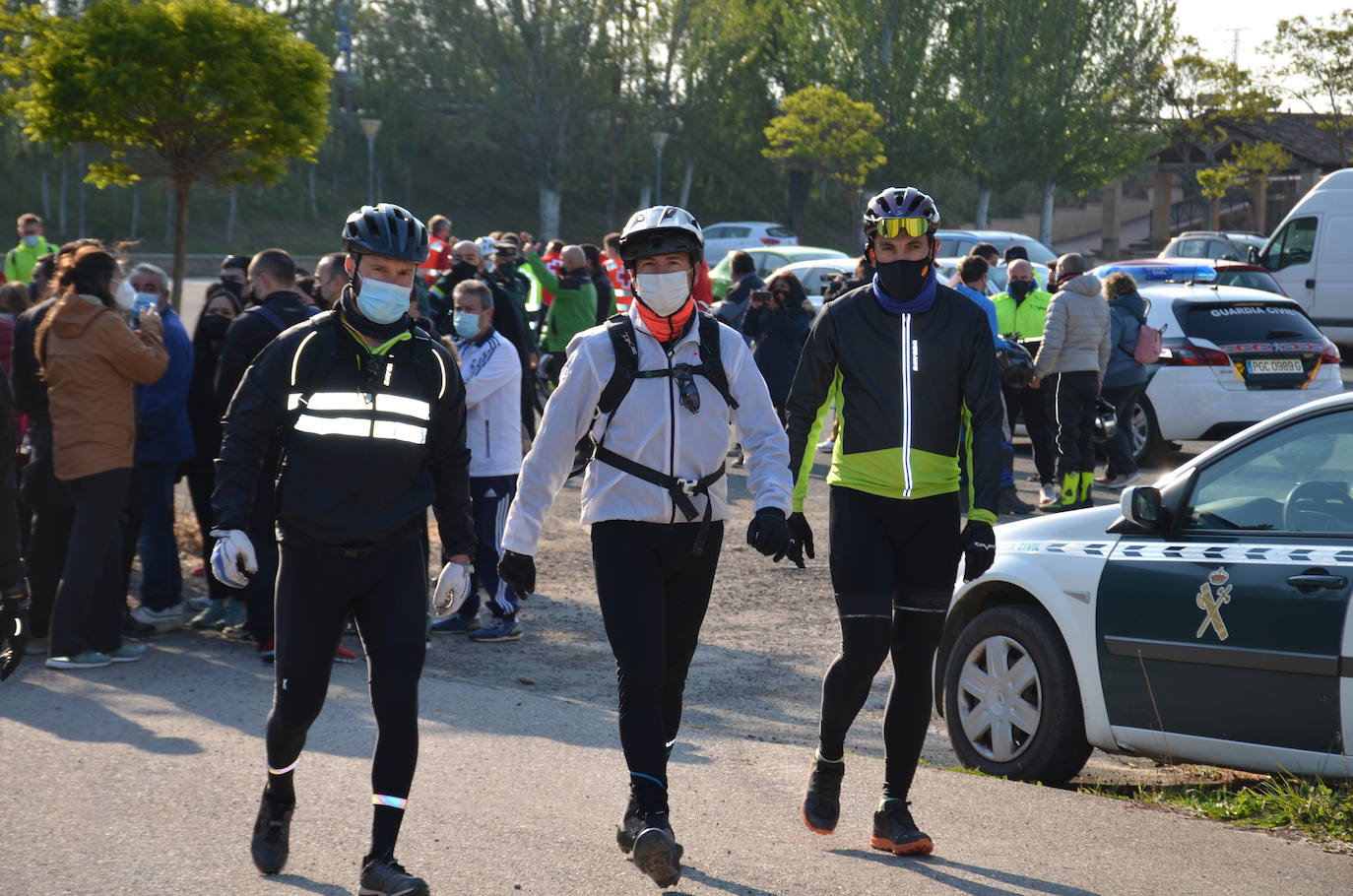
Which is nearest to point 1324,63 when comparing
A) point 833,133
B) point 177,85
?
point 833,133

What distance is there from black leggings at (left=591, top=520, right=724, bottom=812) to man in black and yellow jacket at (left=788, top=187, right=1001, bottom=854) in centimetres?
39

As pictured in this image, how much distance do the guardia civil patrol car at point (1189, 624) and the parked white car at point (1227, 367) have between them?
8430 mm

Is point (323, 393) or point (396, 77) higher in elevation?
point (396, 77)

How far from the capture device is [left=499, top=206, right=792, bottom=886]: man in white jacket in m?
4.55

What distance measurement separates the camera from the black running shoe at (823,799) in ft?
16.4

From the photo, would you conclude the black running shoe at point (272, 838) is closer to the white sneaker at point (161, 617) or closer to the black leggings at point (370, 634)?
the black leggings at point (370, 634)

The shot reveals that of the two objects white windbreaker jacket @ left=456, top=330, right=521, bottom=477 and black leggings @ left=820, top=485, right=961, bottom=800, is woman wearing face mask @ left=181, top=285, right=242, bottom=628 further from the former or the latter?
black leggings @ left=820, top=485, right=961, bottom=800

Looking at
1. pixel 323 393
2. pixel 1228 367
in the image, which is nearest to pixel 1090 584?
pixel 323 393

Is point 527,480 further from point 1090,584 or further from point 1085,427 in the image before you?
point 1085,427

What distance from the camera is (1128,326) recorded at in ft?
41.9

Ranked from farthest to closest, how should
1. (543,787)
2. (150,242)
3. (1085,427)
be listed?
1. (150,242)
2. (1085,427)
3. (543,787)

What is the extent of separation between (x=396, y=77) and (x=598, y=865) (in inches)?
2110

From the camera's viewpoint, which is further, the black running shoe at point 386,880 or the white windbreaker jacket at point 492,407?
the white windbreaker jacket at point 492,407

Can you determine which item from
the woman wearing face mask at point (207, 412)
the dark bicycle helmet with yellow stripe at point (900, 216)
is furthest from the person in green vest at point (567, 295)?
the dark bicycle helmet with yellow stripe at point (900, 216)
